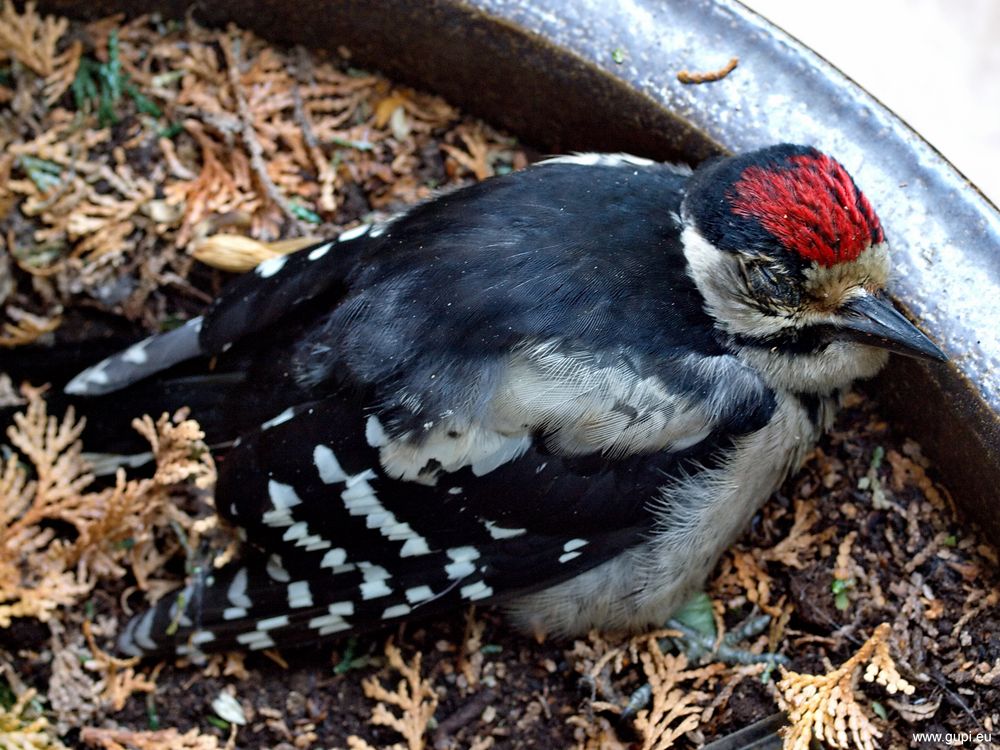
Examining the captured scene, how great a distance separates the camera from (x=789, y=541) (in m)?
2.48

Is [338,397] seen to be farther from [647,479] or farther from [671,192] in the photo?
[671,192]

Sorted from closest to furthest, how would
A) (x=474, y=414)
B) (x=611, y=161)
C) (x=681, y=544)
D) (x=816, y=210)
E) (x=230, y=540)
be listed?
(x=816, y=210), (x=474, y=414), (x=681, y=544), (x=611, y=161), (x=230, y=540)

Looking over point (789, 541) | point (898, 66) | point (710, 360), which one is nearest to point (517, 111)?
point (710, 360)

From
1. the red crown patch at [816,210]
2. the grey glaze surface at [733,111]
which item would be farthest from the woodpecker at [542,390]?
the grey glaze surface at [733,111]

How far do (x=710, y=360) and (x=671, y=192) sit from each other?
0.39 metres

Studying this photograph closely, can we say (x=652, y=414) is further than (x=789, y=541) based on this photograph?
No

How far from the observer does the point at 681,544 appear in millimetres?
2355

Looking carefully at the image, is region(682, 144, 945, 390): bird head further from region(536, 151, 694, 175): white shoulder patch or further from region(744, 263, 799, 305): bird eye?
region(536, 151, 694, 175): white shoulder patch

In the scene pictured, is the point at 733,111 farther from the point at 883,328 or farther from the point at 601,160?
the point at 883,328

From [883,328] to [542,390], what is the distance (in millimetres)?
658

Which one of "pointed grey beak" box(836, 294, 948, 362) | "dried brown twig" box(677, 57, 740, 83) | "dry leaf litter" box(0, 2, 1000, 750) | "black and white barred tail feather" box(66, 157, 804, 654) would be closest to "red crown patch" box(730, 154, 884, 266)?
"pointed grey beak" box(836, 294, 948, 362)

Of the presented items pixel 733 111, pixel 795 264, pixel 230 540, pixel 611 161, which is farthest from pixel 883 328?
pixel 230 540

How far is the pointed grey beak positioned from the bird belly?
0.72 feet

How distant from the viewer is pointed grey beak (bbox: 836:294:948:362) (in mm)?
2102
